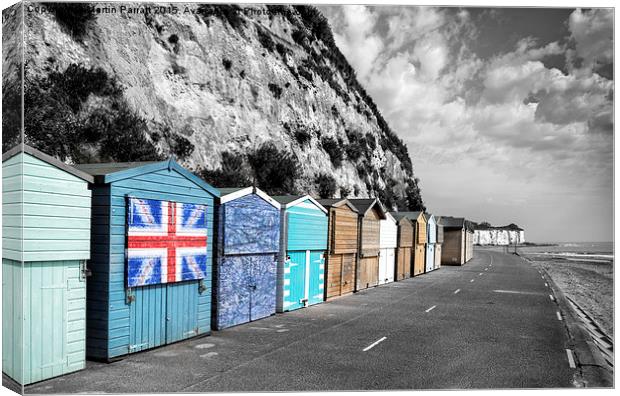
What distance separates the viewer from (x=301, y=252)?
19750mm

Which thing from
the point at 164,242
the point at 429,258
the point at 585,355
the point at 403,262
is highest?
the point at 164,242

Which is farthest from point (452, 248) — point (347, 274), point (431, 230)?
point (347, 274)

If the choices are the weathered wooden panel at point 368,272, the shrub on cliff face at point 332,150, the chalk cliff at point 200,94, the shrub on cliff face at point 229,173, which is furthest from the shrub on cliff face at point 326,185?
the weathered wooden panel at point 368,272

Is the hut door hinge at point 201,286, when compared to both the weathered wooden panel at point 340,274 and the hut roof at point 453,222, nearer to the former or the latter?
the weathered wooden panel at point 340,274

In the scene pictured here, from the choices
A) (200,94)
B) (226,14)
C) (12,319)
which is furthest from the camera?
(226,14)

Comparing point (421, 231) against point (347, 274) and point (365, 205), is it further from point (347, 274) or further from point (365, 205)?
point (347, 274)

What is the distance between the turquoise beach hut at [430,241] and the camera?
4125 cm

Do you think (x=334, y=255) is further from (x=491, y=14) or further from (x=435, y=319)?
(x=491, y=14)

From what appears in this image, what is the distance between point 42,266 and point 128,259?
2.05m

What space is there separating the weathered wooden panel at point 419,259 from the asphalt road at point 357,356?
55.0ft

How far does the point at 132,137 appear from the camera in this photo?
2228 cm

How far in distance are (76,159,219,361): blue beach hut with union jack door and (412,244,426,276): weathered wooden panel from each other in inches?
972

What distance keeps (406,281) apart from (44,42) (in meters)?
22.8

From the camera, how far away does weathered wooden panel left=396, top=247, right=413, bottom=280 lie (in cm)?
3278
